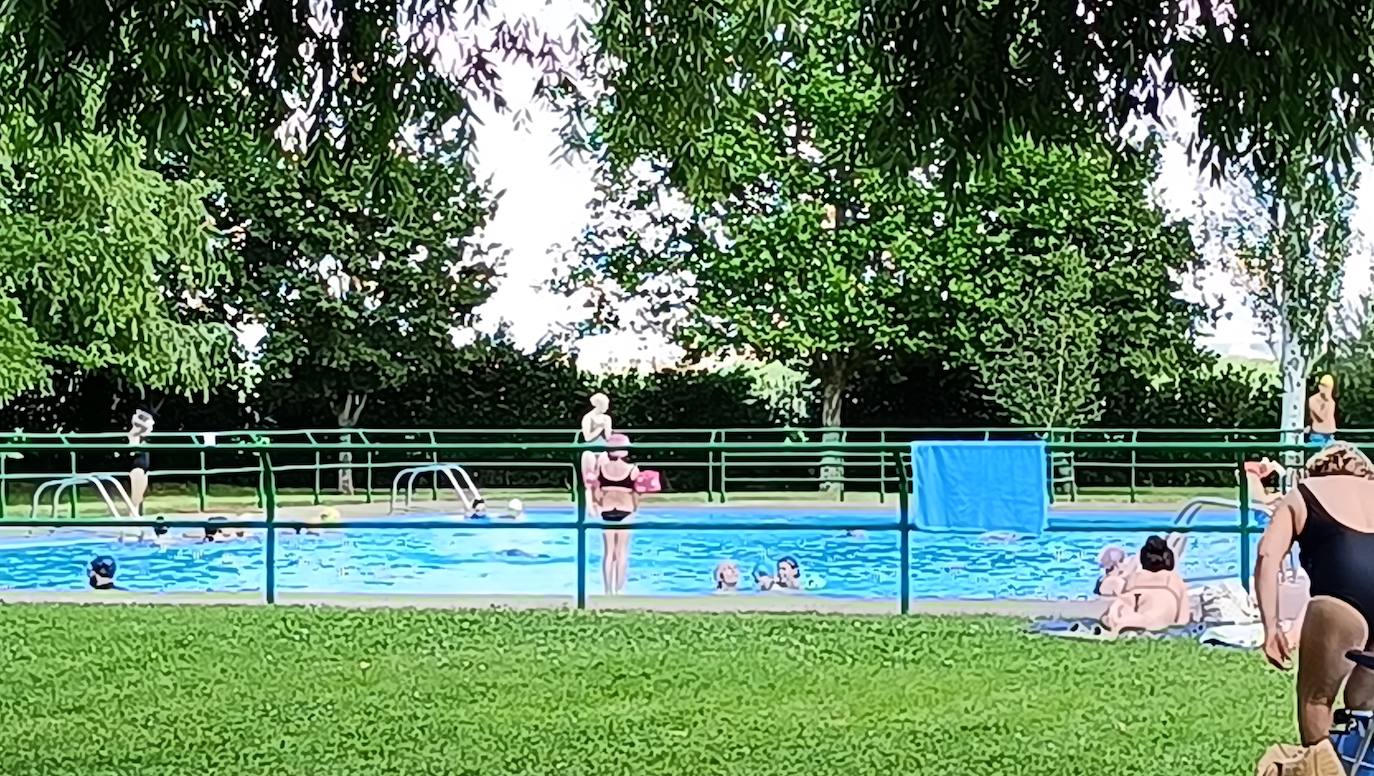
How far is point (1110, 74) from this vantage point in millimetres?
4105

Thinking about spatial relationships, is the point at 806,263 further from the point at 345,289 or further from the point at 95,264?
the point at 95,264

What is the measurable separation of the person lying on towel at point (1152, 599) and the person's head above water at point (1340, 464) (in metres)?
5.23

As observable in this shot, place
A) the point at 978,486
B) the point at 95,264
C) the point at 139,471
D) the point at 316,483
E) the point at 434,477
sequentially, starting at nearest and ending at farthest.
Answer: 1. the point at 978,486
2. the point at 139,471
3. the point at 95,264
4. the point at 316,483
5. the point at 434,477

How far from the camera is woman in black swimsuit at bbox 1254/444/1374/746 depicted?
169 inches

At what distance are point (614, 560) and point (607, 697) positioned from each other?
4350 mm

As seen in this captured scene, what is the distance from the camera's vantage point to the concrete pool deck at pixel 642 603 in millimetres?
10539

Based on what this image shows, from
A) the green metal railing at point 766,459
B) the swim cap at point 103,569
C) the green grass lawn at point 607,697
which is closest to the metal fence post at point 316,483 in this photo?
the green metal railing at point 766,459

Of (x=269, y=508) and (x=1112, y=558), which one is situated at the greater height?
(x=269, y=508)

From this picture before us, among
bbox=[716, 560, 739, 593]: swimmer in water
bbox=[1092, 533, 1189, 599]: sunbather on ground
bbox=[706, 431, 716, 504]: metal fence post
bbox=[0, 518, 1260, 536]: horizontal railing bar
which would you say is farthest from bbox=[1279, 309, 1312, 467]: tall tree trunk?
bbox=[0, 518, 1260, 536]: horizontal railing bar

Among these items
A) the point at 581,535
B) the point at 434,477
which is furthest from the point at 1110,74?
the point at 434,477

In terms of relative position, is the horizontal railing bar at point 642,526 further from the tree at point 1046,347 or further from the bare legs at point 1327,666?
the tree at point 1046,347

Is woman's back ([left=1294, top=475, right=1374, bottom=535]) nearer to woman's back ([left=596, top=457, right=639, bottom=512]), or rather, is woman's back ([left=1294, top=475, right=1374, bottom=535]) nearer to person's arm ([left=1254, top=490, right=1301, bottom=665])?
person's arm ([left=1254, top=490, right=1301, bottom=665])

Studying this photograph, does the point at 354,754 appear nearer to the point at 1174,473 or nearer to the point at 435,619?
the point at 435,619

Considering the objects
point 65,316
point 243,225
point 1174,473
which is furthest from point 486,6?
point 243,225
